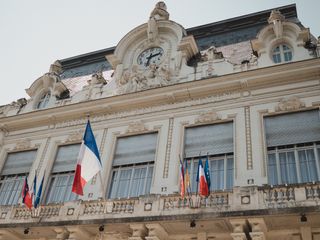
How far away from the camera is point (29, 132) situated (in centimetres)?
1998

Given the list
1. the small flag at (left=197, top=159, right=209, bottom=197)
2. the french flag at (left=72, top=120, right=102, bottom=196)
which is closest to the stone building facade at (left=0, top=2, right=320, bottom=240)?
the small flag at (left=197, top=159, right=209, bottom=197)

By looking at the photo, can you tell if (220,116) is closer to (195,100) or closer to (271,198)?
(195,100)

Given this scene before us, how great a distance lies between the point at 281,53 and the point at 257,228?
330 inches

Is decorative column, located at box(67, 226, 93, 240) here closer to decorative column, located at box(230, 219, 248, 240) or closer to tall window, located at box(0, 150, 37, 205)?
decorative column, located at box(230, 219, 248, 240)

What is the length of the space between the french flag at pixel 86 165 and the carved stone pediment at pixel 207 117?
4.51 m

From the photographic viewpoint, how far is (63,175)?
17.7 metres

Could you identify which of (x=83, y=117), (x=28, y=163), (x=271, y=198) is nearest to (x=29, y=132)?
(x=28, y=163)

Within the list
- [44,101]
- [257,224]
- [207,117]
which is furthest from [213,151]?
[44,101]

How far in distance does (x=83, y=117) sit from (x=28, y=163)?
11.4 ft

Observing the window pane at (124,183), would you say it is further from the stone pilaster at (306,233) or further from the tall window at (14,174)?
the stone pilaster at (306,233)

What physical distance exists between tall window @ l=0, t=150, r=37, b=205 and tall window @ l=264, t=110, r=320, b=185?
11376 millimetres

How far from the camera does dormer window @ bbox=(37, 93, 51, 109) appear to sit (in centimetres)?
2152

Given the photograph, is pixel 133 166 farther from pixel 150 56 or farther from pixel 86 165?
pixel 150 56

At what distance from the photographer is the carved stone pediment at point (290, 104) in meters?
14.6
